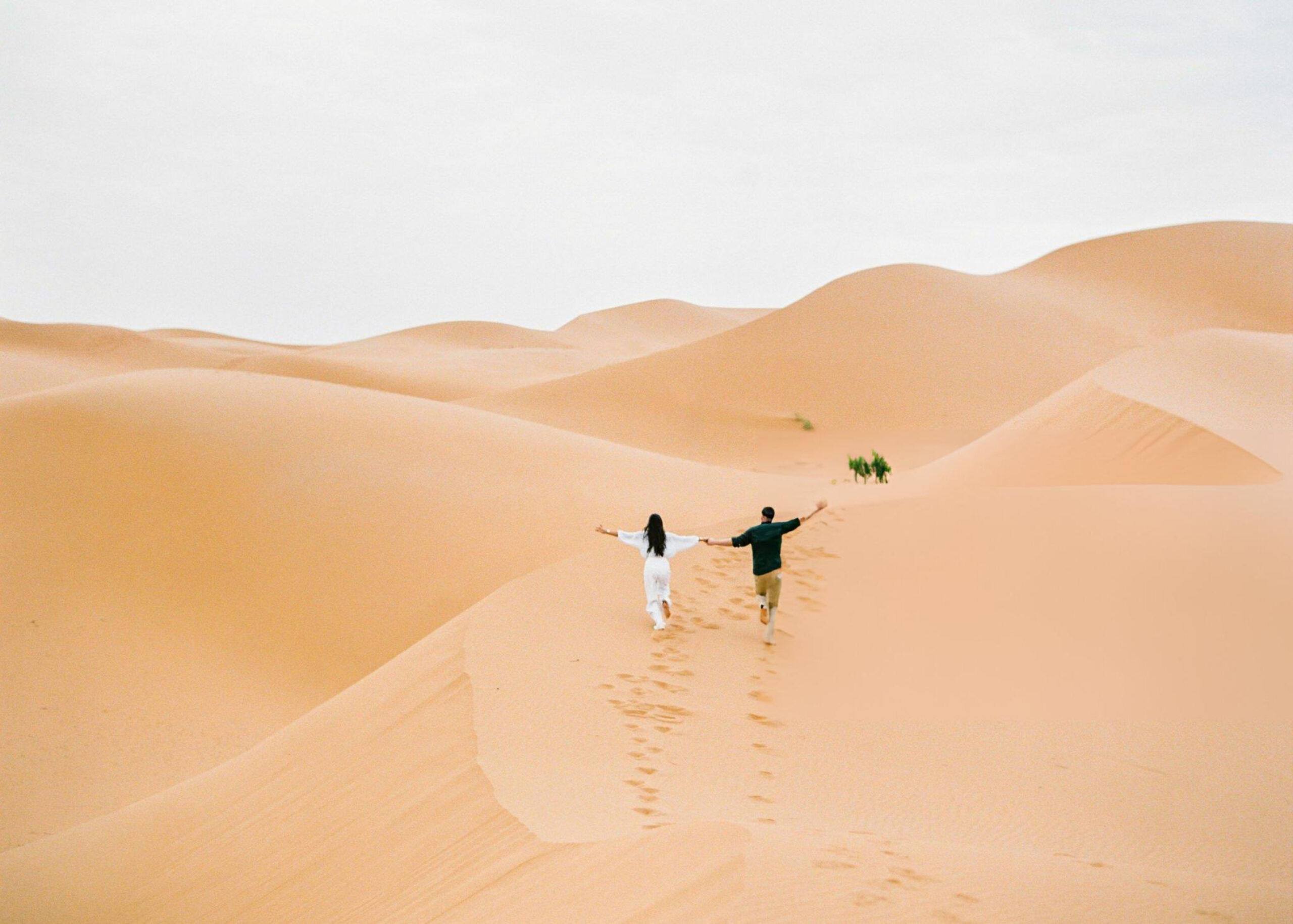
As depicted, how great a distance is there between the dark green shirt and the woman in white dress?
50 centimetres

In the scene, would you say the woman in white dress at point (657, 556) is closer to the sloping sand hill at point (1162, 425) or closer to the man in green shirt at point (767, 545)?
the man in green shirt at point (767, 545)

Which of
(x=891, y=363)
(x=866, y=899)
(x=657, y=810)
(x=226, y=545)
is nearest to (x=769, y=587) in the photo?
(x=657, y=810)

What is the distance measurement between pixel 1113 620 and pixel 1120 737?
2.62 m

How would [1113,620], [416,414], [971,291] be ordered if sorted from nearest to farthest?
[1113,620] < [416,414] < [971,291]

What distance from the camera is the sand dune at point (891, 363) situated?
40.3 m

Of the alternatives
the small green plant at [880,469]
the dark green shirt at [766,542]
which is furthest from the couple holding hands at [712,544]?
the small green plant at [880,469]

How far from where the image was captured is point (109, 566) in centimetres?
1470

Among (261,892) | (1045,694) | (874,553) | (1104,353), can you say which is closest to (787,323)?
(1104,353)

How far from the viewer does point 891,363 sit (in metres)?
44.2

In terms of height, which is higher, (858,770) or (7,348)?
(7,348)

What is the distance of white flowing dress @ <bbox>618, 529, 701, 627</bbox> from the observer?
32.6ft

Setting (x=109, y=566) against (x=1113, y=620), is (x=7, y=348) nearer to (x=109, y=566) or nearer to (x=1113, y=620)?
(x=109, y=566)

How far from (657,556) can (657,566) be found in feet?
0.32

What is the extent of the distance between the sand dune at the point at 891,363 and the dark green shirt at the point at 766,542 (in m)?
24.7
